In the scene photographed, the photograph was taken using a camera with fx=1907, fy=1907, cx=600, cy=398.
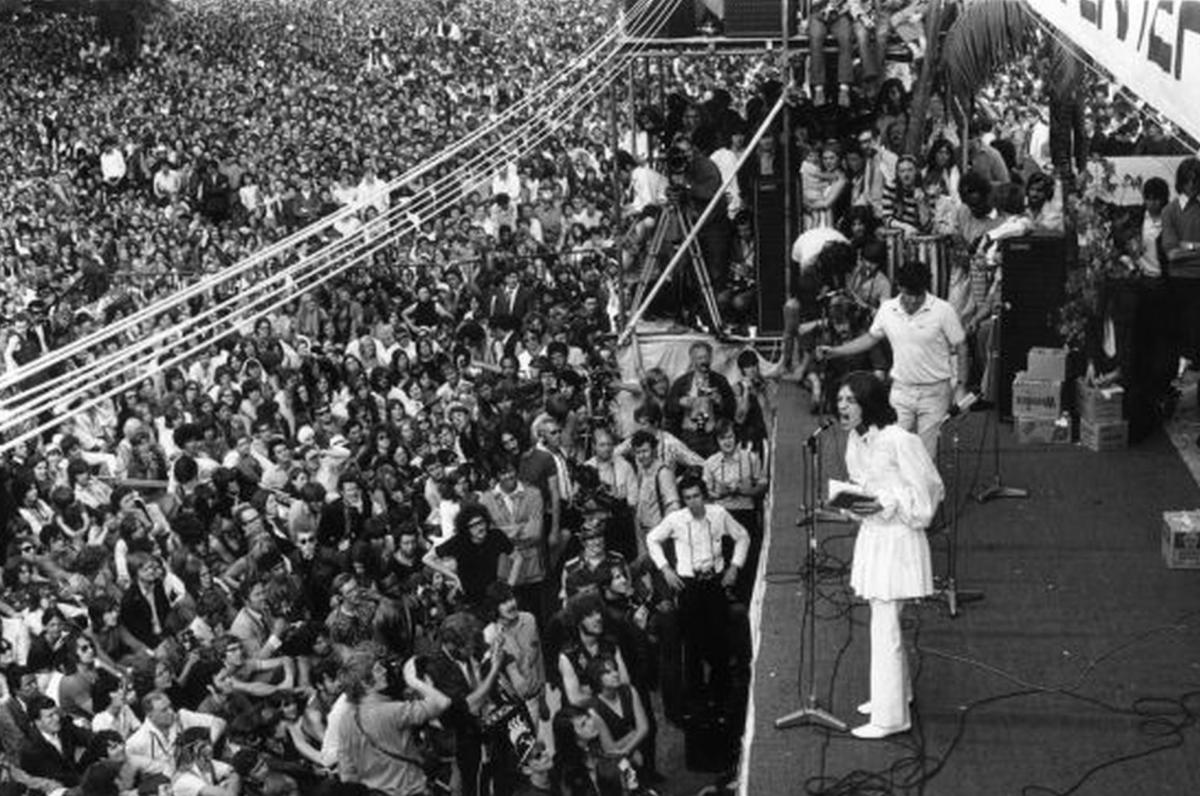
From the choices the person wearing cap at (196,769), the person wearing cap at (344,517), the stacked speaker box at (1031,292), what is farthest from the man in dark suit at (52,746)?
the stacked speaker box at (1031,292)

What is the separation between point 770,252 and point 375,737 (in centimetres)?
612

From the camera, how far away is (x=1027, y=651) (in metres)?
9.05

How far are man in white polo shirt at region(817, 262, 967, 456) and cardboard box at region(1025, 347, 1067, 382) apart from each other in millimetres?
1563

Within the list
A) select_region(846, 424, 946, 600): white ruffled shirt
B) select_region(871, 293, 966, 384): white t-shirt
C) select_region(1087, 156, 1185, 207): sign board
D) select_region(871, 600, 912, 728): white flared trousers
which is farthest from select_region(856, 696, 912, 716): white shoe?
select_region(1087, 156, 1185, 207): sign board

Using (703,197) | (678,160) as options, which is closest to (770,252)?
(703,197)

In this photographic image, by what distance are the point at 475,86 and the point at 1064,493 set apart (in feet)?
77.6

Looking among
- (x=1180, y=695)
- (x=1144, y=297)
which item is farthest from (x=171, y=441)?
(x=1180, y=695)

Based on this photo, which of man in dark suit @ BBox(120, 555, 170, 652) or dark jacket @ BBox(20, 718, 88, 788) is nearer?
dark jacket @ BBox(20, 718, 88, 788)

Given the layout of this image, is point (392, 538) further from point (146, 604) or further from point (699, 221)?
point (699, 221)

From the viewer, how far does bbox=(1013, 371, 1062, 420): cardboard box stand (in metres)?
11.8

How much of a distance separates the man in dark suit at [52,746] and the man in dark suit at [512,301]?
8.31 m

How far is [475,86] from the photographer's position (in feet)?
110

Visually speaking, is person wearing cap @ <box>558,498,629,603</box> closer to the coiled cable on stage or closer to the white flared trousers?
the coiled cable on stage

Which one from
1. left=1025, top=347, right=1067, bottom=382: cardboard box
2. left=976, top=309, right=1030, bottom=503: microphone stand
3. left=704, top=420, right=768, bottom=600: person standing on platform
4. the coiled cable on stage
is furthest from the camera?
left=1025, top=347, right=1067, bottom=382: cardboard box
